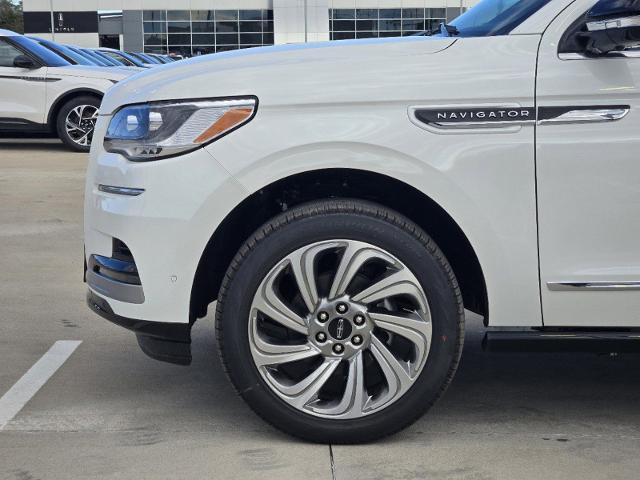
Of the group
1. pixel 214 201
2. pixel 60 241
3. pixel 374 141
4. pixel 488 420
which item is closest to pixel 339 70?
pixel 374 141

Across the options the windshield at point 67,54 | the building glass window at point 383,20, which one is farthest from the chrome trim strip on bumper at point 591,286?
the building glass window at point 383,20

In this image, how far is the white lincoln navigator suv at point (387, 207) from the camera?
3637 millimetres

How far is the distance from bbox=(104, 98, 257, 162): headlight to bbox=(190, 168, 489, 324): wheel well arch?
0.28 meters

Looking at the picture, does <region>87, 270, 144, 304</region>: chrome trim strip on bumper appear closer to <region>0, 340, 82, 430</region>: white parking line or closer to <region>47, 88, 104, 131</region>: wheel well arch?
<region>0, 340, 82, 430</region>: white parking line

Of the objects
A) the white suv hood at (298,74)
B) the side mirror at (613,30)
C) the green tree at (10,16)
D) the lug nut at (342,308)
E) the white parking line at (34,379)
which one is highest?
the green tree at (10,16)

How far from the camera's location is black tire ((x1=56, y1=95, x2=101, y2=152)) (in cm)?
1457

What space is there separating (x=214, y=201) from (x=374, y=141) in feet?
1.93

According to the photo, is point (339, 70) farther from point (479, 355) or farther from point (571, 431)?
point (479, 355)

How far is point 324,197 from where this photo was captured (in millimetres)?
4008

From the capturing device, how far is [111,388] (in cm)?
459

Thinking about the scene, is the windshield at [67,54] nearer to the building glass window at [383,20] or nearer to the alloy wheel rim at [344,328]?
the alloy wheel rim at [344,328]

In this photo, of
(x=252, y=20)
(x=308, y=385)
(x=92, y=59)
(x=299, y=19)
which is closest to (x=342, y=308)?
(x=308, y=385)

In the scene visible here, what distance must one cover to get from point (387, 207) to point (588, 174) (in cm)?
71

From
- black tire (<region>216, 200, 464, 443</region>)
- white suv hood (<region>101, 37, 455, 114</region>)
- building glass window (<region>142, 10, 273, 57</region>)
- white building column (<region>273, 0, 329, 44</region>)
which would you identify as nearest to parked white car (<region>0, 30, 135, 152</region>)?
white suv hood (<region>101, 37, 455, 114</region>)
